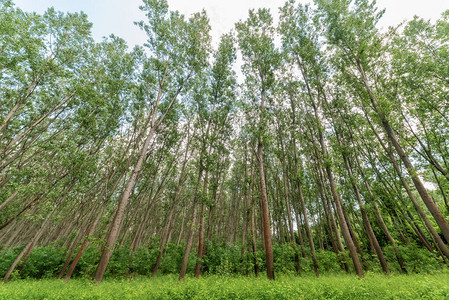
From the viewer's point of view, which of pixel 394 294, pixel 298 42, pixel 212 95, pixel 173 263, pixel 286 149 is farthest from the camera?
pixel 286 149

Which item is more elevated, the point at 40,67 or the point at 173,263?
the point at 40,67

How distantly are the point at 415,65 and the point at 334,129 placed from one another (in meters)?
6.28

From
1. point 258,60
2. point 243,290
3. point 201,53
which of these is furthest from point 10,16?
point 243,290

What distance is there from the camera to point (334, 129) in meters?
14.6

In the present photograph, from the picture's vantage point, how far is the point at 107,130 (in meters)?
12.8

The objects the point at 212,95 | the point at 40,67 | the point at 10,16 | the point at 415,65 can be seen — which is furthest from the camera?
the point at 212,95

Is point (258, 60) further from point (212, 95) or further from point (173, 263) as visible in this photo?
point (173, 263)

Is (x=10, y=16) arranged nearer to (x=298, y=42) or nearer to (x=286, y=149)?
(x=298, y=42)

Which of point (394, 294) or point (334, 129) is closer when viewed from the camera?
point (394, 294)

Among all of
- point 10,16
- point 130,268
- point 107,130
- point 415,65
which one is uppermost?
point 415,65

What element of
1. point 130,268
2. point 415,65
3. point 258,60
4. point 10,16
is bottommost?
point 130,268

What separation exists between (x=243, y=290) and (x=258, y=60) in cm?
1480

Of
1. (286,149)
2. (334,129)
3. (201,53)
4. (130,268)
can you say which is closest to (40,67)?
(201,53)

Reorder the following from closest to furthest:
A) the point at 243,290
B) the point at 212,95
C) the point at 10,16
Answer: the point at 243,290 < the point at 10,16 < the point at 212,95
